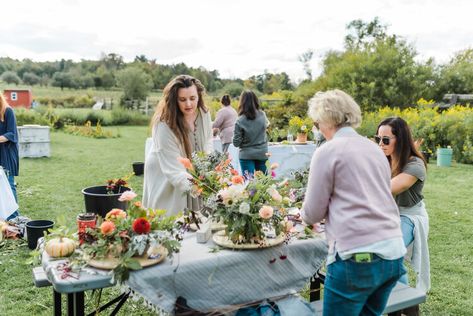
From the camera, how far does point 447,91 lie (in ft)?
65.8

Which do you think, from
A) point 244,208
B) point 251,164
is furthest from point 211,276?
point 251,164

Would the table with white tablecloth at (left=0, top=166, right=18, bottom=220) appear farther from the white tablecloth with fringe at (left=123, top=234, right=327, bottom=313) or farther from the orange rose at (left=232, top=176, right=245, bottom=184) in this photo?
the orange rose at (left=232, top=176, right=245, bottom=184)

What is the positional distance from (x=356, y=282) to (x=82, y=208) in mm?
5376

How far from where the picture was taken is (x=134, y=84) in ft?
94.7

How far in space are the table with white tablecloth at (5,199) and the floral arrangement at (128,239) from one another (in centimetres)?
318

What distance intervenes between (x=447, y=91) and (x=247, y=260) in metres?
20.0

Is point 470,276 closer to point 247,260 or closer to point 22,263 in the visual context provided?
point 247,260

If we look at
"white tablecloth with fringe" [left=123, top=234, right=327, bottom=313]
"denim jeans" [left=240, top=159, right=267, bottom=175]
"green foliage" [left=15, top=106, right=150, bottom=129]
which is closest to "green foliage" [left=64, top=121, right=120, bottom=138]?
"green foliage" [left=15, top=106, right=150, bottom=129]

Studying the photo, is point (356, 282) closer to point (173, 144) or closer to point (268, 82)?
point (173, 144)

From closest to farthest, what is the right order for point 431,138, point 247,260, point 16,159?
point 247,260
point 16,159
point 431,138

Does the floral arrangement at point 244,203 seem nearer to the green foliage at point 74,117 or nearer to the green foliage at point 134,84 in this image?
the green foliage at point 74,117

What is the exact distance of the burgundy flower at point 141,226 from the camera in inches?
87.6

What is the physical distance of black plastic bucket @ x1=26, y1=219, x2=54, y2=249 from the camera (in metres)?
4.66

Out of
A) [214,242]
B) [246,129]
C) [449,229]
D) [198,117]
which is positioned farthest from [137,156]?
Answer: [214,242]
